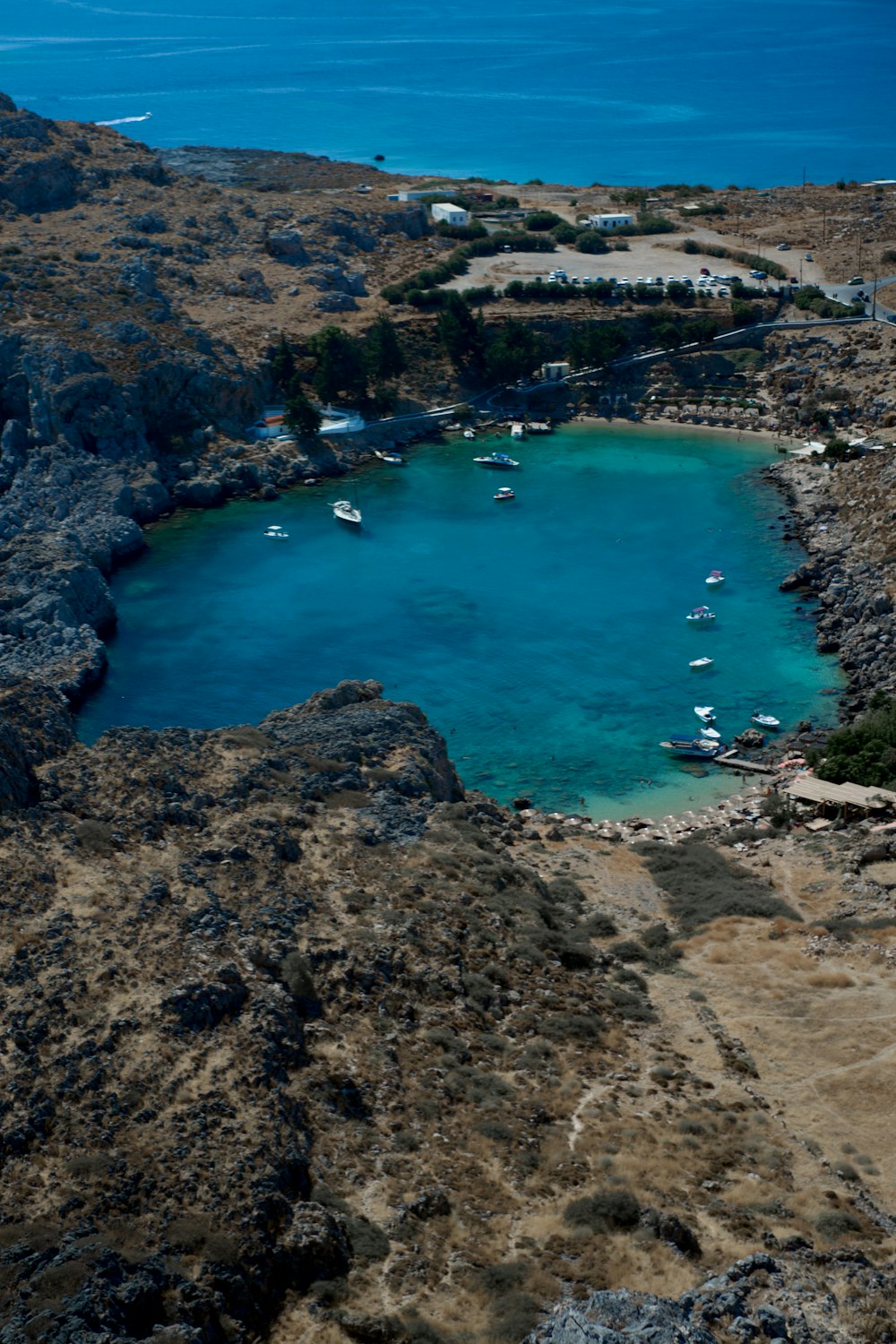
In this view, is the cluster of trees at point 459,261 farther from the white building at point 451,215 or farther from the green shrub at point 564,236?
the white building at point 451,215

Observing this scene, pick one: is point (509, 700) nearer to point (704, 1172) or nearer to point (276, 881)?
point (276, 881)

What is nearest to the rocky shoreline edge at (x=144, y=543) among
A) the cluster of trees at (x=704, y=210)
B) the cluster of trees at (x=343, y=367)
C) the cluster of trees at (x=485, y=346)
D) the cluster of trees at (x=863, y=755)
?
the cluster of trees at (x=863, y=755)

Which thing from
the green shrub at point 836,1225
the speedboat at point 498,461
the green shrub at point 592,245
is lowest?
the green shrub at point 836,1225

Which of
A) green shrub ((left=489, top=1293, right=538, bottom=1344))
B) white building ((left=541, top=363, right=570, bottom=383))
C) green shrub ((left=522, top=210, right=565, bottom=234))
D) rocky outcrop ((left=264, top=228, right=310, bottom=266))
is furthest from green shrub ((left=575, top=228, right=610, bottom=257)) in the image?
green shrub ((left=489, top=1293, right=538, bottom=1344))

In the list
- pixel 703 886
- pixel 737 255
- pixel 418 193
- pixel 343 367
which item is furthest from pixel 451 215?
pixel 703 886

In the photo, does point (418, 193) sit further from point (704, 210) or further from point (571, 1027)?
point (571, 1027)
